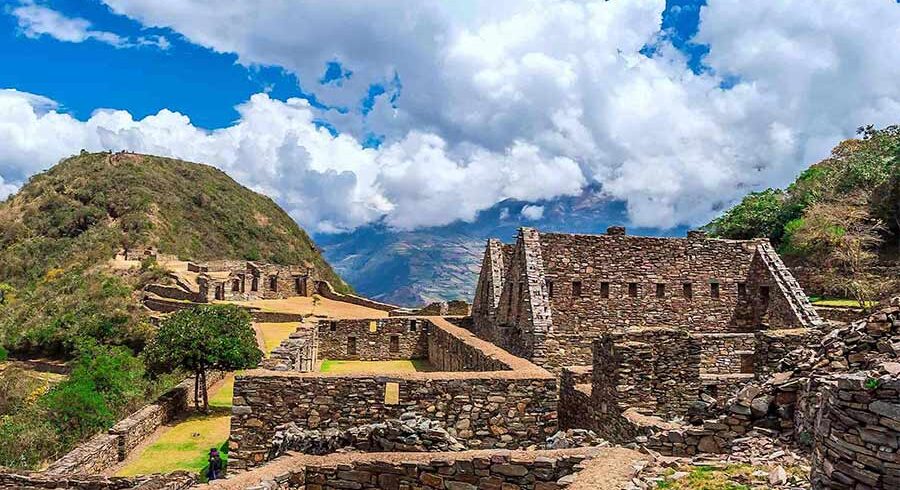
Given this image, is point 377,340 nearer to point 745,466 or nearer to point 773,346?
point 773,346

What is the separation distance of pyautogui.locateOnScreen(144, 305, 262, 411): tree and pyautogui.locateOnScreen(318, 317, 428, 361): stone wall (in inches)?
229

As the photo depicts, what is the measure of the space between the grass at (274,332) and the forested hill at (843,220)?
23668mm

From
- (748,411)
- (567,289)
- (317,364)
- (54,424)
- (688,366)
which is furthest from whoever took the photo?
(317,364)

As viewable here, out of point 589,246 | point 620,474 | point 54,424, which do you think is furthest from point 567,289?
point 54,424

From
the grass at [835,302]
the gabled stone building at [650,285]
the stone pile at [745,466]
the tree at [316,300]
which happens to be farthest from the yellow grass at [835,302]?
the tree at [316,300]

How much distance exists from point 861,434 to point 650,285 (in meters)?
13.3

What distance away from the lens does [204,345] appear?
18.6 metres

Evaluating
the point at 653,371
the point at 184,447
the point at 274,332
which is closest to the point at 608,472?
the point at 653,371

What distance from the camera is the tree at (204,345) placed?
18578mm

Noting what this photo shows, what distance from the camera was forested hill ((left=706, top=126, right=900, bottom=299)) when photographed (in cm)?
3031

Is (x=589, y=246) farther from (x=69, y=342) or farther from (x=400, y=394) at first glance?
(x=69, y=342)

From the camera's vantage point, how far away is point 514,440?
10.2 meters

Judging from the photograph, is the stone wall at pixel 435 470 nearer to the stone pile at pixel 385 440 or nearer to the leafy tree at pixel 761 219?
the stone pile at pixel 385 440

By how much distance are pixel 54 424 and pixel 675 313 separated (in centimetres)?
1919
